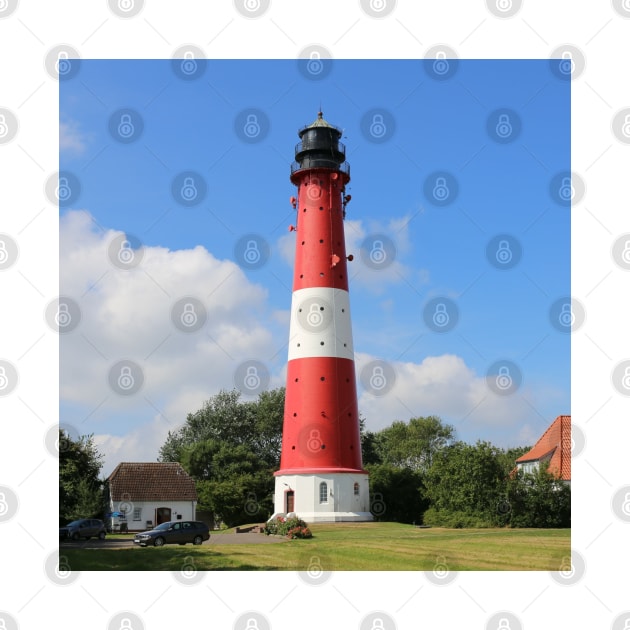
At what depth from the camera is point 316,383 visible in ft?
148

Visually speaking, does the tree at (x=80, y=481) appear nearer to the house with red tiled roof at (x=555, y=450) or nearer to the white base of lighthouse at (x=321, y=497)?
the white base of lighthouse at (x=321, y=497)

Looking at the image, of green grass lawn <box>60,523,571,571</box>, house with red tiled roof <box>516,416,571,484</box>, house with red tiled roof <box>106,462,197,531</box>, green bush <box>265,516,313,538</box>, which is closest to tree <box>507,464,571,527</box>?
green grass lawn <box>60,523,571,571</box>

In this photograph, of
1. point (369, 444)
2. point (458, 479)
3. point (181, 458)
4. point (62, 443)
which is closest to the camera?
point (62, 443)

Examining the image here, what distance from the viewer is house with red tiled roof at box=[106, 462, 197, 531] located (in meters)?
51.8

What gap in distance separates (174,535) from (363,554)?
962 centimetres

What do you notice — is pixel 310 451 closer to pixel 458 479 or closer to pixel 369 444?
pixel 458 479

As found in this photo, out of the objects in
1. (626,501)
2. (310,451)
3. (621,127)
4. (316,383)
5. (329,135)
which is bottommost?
(626,501)

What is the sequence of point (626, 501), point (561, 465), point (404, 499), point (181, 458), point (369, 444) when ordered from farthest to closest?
point (369, 444), point (181, 458), point (404, 499), point (561, 465), point (626, 501)

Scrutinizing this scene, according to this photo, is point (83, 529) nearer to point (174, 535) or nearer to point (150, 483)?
point (174, 535)

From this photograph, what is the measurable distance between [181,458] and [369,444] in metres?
18.2

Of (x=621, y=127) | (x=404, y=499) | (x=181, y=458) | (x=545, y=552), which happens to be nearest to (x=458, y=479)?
(x=404, y=499)

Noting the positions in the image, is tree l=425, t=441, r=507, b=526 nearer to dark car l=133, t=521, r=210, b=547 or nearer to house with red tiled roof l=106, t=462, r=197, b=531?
dark car l=133, t=521, r=210, b=547

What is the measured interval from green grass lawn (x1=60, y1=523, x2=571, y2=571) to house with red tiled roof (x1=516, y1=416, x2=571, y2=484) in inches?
539

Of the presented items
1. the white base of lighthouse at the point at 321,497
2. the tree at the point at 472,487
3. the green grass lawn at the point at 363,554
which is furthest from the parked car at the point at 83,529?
the tree at the point at 472,487
